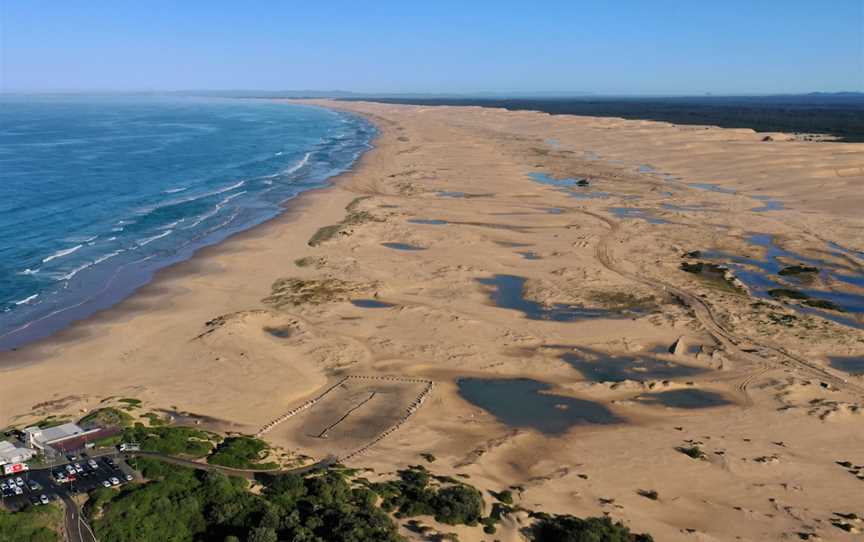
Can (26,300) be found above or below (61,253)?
below

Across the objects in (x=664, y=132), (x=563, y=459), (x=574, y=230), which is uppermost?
(x=664, y=132)

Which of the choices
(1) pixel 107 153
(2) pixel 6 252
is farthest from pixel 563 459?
(1) pixel 107 153

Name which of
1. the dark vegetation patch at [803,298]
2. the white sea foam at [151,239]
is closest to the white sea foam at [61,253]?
the white sea foam at [151,239]

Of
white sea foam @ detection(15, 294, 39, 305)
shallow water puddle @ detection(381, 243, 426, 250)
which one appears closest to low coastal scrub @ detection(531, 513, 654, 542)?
shallow water puddle @ detection(381, 243, 426, 250)

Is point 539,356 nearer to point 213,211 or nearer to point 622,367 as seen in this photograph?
point 622,367

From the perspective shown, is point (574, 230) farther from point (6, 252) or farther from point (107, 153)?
point (107, 153)

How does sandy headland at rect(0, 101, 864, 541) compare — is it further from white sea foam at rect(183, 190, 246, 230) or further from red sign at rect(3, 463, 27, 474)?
white sea foam at rect(183, 190, 246, 230)

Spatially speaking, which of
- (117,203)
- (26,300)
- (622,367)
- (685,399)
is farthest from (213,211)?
(685,399)
